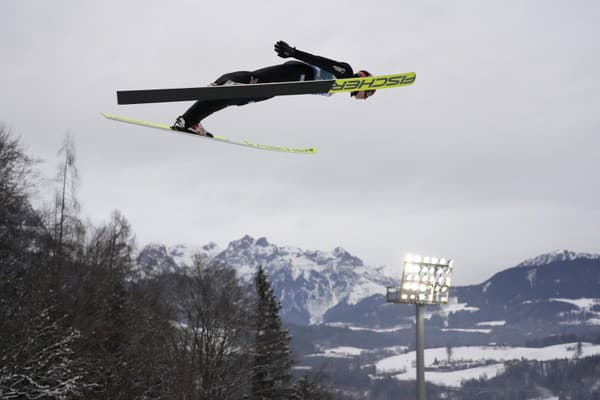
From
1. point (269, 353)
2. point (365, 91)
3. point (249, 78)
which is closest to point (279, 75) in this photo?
point (249, 78)

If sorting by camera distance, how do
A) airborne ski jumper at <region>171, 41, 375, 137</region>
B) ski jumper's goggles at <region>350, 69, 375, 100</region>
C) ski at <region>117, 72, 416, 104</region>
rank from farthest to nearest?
ski jumper's goggles at <region>350, 69, 375, 100</region>, airborne ski jumper at <region>171, 41, 375, 137</region>, ski at <region>117, 72, 416, 104</region>

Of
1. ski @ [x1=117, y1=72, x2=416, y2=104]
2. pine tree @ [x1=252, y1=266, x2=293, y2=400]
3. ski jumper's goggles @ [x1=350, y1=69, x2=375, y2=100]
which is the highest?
ski jumper's goggles @ [x1=350, y1=69, x2=375, y2=100]

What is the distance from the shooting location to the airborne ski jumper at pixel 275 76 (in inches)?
276

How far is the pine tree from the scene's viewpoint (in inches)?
1255

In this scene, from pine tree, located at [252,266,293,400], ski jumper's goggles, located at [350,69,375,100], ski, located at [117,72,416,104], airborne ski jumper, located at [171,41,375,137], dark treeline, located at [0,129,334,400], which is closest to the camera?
ski, located at [117,72,416,104]

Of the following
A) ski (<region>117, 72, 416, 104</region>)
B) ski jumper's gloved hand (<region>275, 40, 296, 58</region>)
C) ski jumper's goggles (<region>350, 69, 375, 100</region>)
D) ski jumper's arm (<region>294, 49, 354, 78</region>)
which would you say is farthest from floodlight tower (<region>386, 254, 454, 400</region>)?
ski jumper's gloved hand (<region>275, 40, 296, 58</region>)

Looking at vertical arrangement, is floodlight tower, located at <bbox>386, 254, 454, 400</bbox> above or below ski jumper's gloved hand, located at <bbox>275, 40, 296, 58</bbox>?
below

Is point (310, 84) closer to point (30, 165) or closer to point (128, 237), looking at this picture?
point (30, 165)

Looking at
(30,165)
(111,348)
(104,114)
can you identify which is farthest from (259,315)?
(104,114)

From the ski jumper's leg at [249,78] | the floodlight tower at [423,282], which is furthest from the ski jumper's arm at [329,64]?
the floodlight tower at [423,282]

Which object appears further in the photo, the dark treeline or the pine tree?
the pine tree

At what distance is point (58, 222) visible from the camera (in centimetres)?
2948

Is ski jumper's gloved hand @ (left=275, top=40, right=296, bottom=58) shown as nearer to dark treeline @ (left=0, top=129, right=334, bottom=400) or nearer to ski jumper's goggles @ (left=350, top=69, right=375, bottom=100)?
ski jumper's goggles @ (left=350, top=69, right=375, bottom=100)

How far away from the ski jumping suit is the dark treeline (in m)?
10.8
